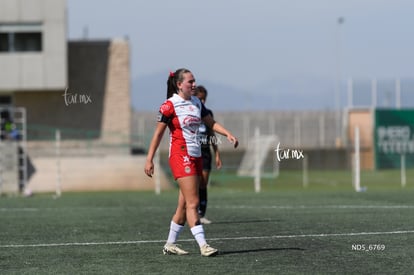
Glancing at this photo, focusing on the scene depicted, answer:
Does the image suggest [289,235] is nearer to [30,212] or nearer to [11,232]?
[11,232]

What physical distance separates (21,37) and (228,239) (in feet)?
106

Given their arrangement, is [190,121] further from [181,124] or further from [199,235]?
[199,235]

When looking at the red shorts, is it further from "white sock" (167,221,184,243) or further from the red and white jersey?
"white sock" (167,221,184,243)

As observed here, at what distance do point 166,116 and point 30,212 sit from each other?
28.4 ft

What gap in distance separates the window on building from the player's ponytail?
32.9m

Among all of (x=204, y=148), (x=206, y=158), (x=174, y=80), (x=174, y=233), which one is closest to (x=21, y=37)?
(x=206, y=158)

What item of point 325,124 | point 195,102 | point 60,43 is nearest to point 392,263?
point 195,102

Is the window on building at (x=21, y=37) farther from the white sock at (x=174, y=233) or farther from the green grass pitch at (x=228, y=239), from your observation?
the white sock at (x=174, y=233)

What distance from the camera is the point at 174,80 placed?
10.5 meters

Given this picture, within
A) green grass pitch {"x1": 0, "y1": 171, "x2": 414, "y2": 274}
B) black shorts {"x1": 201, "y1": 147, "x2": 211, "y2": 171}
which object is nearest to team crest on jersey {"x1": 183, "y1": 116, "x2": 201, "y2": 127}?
green grass pitch {"x1": 0, "y1": 171, "x2": 414, "y2": 274}

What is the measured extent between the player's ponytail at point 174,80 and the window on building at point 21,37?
3285 centimetres

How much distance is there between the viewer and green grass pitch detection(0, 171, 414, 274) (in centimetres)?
929

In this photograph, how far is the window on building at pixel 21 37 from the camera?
139 feet

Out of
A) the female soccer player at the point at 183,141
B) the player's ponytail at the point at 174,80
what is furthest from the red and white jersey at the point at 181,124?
the player's ponytail at the point at 174,80
